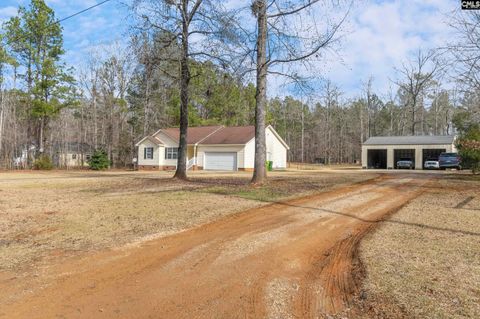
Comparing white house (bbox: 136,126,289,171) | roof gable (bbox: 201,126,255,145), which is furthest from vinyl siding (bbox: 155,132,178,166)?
roof gable (bbox: 201,126,255,145)

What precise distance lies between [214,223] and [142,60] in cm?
1186

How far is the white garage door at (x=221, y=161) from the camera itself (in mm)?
33516

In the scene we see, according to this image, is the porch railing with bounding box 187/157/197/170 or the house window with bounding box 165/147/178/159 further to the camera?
the house window with bounding box 165/147/178/159

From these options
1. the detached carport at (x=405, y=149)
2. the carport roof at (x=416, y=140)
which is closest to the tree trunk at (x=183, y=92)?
the detached carport at (x=405, y=149)

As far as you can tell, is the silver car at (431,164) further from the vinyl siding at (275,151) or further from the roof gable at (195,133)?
the roof gable at (195,133)

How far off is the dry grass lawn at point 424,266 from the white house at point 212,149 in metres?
25.3

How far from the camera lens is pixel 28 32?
109 feet

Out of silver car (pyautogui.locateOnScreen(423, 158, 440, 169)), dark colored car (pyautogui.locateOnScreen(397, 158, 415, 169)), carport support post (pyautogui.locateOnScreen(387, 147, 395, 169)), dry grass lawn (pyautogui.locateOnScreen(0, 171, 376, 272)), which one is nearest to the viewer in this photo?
dry grass lawn (pyautogui.locateOnScreen(0, 171, 376, 272))

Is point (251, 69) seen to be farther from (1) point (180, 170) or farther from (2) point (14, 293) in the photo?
(2) point (14, 293)

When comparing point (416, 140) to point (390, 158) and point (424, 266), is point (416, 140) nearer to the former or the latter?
point (390, 158)

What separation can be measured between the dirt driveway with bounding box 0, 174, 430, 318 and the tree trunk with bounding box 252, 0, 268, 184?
697 cm

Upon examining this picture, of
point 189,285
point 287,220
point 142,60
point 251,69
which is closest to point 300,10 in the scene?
point 251,69

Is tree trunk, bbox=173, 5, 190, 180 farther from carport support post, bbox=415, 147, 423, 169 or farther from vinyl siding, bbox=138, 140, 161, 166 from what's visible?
carport support post, bbox=415, 147, 423, 169

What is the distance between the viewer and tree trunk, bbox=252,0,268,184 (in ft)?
45.9
